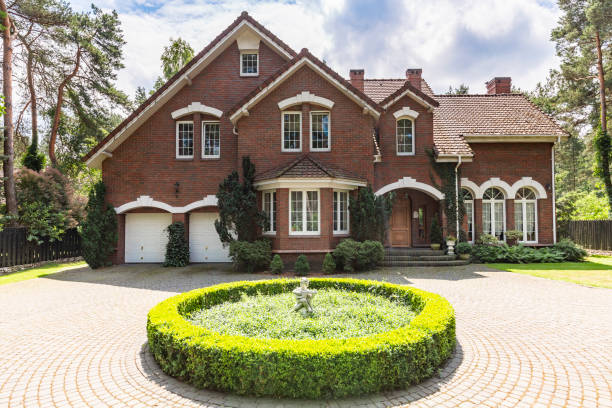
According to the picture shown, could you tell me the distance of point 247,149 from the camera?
44.6 ft

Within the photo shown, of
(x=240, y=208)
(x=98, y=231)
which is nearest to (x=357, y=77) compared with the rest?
(x=240, y=208)

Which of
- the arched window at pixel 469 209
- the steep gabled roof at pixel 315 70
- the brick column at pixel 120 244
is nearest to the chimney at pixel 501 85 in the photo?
the arched window at pixel 469 209

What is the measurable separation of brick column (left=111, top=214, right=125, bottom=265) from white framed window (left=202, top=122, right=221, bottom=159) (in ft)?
15.5

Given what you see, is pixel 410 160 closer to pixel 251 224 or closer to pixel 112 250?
pixel 251 224

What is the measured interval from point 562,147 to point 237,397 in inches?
1768

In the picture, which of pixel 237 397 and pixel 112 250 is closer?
pixel 237 397

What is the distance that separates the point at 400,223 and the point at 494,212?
4551 millimetres

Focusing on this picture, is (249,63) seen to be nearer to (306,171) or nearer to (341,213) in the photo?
(306,171)

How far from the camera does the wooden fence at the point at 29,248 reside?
13.8 m

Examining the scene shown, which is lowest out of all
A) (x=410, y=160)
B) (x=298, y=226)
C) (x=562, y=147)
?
(x=298, y=226)

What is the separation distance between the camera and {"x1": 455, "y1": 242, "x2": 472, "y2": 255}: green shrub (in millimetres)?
14070

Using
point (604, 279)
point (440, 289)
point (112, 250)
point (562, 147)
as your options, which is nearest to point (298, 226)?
point (440, 289)

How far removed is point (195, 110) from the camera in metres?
14.7

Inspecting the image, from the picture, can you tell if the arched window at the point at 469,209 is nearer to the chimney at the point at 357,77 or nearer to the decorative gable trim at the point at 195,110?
the chimney at the point at 357,77
